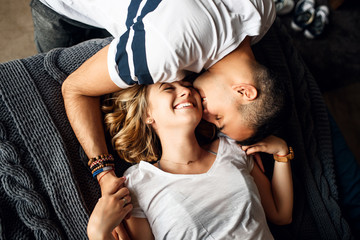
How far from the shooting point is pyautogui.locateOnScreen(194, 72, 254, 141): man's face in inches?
39.6

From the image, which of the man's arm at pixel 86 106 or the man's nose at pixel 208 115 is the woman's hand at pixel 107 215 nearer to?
the man's arm at pixel 86 106

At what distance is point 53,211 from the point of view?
98 centimetres

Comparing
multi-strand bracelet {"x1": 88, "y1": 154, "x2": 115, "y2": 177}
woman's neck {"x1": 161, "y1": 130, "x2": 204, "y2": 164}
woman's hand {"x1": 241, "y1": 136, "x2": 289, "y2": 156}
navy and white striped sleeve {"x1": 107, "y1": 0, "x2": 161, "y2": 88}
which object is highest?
navy and white striped sleeve {"x1": 107, "y1": 0, "x2": 161, "y2": 88}

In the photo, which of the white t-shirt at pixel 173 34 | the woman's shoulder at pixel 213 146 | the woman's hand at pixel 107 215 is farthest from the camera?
the woman's shoulder at pixel 213 146

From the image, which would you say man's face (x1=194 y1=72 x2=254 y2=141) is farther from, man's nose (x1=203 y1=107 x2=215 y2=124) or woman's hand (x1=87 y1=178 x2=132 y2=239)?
woman's hand (x1=87 y1=178 x2=132 y2=239)

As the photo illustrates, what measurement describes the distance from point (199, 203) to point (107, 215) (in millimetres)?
351

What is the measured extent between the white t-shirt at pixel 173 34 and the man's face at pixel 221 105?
0.09 m

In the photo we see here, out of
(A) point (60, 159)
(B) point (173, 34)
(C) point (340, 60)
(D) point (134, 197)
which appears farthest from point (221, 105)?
(C) point (340, 60)

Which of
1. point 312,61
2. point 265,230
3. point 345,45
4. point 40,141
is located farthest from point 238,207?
point 345,45

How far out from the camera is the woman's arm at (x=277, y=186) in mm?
1188

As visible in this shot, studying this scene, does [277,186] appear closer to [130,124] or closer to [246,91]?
[246,91]

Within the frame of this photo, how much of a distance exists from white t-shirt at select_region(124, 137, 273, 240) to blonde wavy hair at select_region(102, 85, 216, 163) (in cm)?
9

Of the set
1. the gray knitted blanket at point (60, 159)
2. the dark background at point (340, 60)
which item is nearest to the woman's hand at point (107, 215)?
the gray knitted blanket at point (60, 159)

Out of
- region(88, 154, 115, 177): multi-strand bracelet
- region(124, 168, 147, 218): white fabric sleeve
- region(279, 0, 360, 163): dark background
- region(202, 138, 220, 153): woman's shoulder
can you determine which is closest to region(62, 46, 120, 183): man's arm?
region(88, 154, 115, 177): multi-strand bracelet
